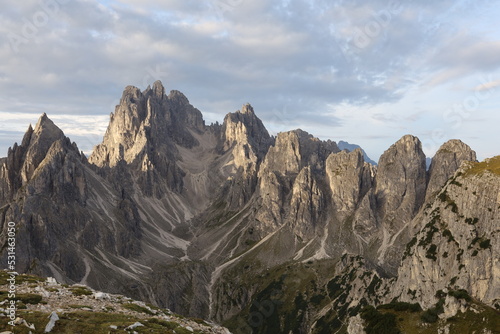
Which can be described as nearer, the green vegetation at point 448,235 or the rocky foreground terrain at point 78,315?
the rocky foreground terrain at point 78,315

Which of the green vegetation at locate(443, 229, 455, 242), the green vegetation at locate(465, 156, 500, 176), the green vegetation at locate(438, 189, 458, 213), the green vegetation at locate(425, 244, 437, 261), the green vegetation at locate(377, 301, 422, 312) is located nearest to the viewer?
the green vegetation at locate(377, 301, 422, 312)

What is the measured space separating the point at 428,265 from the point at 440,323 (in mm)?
105672

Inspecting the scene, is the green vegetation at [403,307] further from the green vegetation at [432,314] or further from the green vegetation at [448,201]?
the green vegetation at [448,201]

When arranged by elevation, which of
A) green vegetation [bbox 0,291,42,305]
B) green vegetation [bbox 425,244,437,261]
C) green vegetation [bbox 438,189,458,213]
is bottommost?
green vegetation [bbox 425,244,437,261]

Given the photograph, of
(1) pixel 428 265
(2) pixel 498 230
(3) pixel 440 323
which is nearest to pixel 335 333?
(1) pixel 428 265

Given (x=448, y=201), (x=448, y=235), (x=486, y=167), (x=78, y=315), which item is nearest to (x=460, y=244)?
(x=448, y=235)

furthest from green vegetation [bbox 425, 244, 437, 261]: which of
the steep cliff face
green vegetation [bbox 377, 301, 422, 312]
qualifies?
green vegetation [bbox 377, 301, 422, 312]

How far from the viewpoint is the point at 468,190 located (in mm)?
135250

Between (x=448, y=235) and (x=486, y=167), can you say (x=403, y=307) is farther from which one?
(x=486, y=167)

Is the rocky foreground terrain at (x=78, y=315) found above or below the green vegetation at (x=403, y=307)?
below

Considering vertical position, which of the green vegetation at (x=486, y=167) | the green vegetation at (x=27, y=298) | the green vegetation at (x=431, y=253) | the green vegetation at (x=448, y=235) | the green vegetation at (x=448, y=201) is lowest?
the green vegetation at (x=431, y=253)

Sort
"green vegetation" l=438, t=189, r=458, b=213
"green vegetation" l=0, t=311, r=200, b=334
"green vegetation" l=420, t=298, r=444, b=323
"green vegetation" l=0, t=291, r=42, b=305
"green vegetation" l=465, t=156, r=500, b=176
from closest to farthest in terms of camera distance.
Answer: "green vegetation" l=0, t=311, r=200, b=334 < "green vegetation" l=420, t=298, r=444, b=323 < "green vegetation" l=0, t=291, r=42, b=305 < "green vegetation" l=465, t=156, r=500, b=176 < "green vegetation" l=438, t=189, r=458, b=213

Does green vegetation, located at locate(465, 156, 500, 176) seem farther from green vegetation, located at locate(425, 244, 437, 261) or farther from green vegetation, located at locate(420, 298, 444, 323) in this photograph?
green vegetation, located at locate(420, 298, 444, 323)

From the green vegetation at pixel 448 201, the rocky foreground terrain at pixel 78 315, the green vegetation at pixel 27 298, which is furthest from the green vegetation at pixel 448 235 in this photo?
the green vegetation at pixel 27 298
